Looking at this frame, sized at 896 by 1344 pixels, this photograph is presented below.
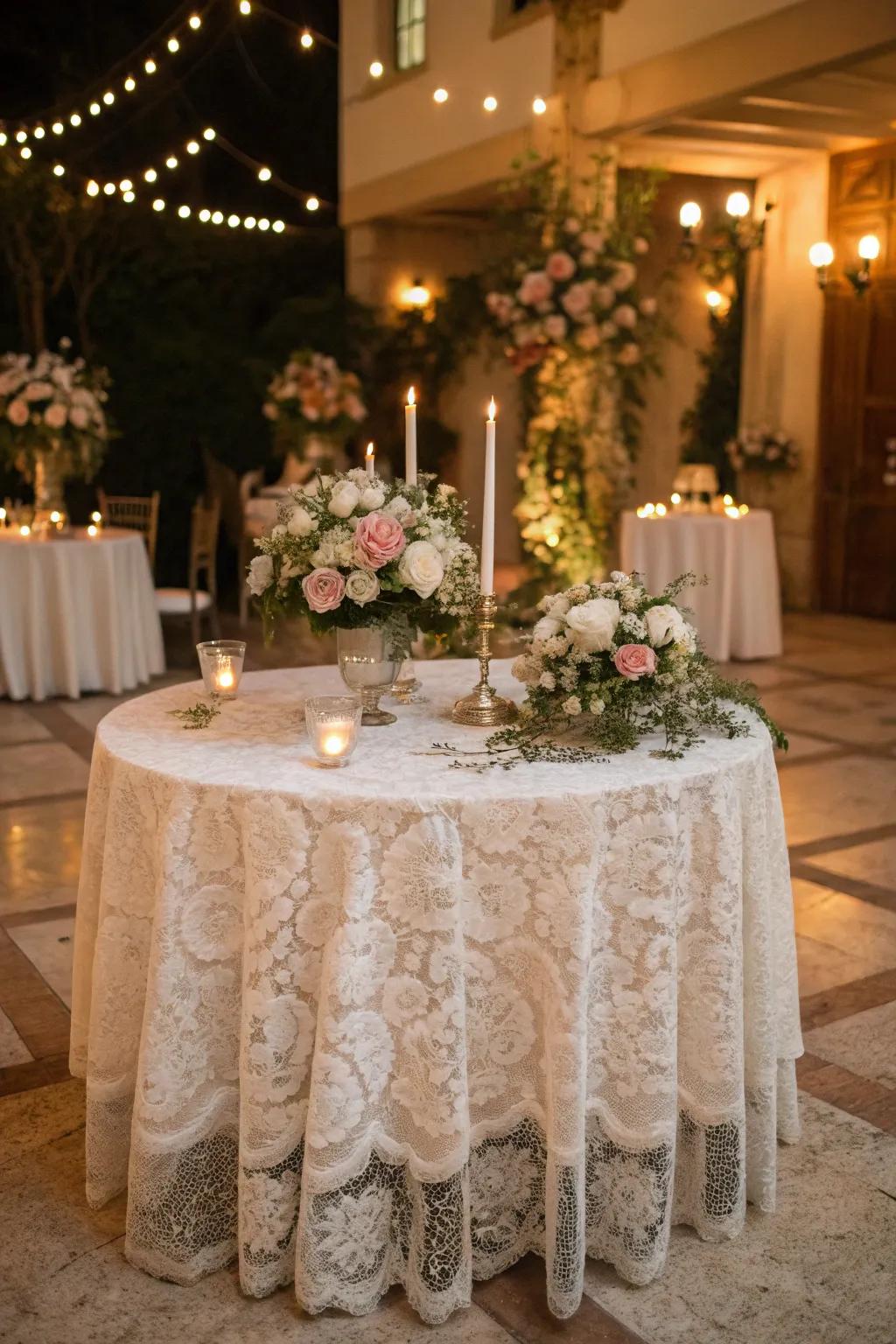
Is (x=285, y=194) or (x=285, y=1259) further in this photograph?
(x=285, y=194)

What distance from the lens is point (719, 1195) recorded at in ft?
7.63

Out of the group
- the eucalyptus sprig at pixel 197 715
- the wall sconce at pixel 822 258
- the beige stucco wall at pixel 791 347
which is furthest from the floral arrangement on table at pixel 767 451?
the eucalyptus sprig at pixel 197 715

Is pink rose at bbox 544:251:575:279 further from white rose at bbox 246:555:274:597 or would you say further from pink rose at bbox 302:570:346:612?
pink rose at bbox 302:570:346:612

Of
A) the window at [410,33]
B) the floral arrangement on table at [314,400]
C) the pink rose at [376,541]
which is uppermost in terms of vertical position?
the window at [410,33]

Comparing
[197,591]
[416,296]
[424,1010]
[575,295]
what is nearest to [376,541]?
[424,1010]

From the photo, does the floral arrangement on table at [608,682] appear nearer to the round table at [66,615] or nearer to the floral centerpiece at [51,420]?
the round table at [66,615]

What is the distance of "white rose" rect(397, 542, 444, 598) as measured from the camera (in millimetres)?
2404

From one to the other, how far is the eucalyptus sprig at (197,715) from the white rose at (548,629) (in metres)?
0.65

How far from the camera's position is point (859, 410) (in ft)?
31.2

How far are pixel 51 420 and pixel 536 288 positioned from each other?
2990mm

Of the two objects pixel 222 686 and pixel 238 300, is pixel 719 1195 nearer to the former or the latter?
pixel 222 686

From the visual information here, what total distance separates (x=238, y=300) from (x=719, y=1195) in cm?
1070

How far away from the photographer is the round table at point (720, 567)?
7.83 m

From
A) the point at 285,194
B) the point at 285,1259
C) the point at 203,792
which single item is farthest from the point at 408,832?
the point at 285,194
